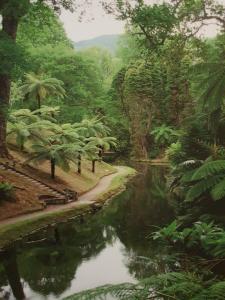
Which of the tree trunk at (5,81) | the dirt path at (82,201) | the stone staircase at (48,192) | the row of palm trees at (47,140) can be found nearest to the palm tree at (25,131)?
the row of palm trees at (47,140)

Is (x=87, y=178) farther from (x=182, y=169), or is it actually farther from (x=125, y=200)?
(x=182, y=169)

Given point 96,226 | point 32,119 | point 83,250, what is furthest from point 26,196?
point 32,119

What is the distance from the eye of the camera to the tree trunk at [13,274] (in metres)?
11.7

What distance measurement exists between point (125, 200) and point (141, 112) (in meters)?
25.9

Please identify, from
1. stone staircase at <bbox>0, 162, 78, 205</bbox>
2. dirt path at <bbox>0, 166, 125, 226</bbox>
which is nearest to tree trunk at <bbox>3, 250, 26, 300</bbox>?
dirt path at <bbox>0, 166, 125, 226</bbox>

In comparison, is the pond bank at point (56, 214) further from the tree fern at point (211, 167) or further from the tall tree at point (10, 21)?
the tree fern at point (211, 167)

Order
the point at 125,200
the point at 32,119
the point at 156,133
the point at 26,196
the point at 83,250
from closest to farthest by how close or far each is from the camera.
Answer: the point at 83,250 → the point at 26,196 → the point at 125,200 → the point at 32,119 → the point at 156,133

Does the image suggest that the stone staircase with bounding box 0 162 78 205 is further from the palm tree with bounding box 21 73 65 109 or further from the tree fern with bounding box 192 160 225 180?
the tree fern with bounding box 192 160 225 180

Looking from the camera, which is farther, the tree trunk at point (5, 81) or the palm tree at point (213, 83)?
the tree trunk at point (5, 81)

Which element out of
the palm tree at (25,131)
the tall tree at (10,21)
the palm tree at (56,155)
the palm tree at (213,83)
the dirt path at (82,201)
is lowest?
the dirt path at (82,201)

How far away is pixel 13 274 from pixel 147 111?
132ft

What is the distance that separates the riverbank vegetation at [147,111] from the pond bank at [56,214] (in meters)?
2.05

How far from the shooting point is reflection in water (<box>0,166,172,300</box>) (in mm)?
12320

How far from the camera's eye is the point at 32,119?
30375 mm
